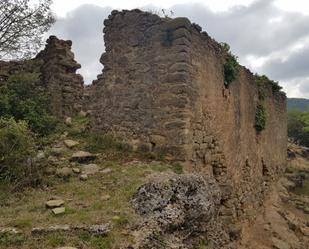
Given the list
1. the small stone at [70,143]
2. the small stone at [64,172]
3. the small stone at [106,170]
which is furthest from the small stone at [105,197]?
the small stone at [70,143]

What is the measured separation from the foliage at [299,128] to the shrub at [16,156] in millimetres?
18595

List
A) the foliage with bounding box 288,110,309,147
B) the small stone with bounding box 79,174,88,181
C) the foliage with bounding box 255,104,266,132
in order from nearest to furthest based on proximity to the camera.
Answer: the small stone with bounding box 79,174,88,181 → the foliage with bounding box 255,104,266,132 → the foliage with bounding box 288,110,309,147

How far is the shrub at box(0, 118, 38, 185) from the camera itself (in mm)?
6656

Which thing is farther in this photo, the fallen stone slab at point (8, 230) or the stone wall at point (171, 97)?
the stone wall at point (171, 97)

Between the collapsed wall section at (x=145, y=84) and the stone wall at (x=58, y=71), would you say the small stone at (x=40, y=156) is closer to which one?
the collapsed wall section at (x=145, y=84)

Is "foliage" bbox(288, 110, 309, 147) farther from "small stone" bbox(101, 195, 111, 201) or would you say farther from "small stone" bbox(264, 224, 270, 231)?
"small stone" bbox(101, 195, 111, 201)

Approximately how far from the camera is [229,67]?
9.96 m

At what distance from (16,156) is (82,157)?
1.30 m

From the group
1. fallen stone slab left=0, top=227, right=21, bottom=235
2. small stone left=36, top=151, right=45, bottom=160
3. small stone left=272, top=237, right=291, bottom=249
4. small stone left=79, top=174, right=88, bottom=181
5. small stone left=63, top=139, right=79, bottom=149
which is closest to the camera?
fallen stone slab left=0, top=227, right=21, bottom=235

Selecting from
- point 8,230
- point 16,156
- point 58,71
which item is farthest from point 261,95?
point 8,230

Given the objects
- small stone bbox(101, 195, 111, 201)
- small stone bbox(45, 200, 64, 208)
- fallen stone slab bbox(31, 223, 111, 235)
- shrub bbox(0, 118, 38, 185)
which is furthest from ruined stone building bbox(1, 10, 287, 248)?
fallen stone slab bbox(31, 223, 111, 235)

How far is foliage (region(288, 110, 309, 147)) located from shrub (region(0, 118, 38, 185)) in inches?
732

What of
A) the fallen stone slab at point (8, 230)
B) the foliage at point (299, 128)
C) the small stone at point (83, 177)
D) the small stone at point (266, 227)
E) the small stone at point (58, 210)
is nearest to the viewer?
the fallen stone slab at point (8, 230)

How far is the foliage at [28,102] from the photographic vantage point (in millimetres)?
8984
